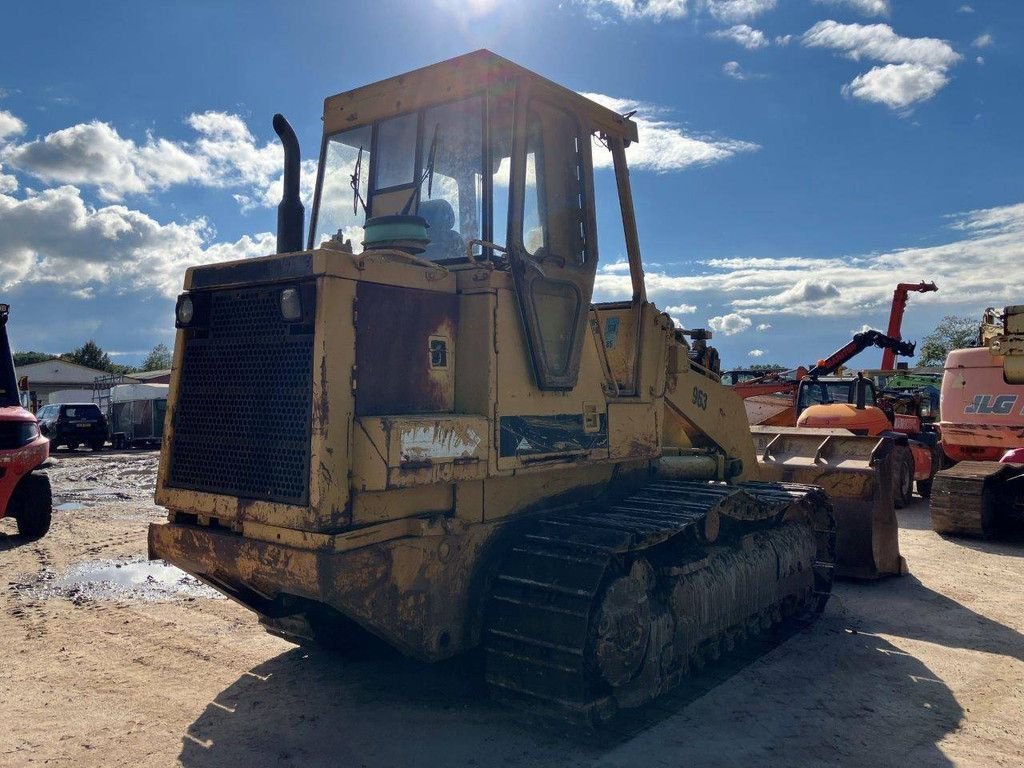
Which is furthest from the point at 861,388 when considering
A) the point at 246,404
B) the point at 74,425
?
the point at 74,425

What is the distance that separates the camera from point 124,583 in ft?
25.5

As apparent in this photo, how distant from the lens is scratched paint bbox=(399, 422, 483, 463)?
3.95 m

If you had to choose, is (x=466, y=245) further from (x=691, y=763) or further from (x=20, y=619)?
(x=20, y=619)

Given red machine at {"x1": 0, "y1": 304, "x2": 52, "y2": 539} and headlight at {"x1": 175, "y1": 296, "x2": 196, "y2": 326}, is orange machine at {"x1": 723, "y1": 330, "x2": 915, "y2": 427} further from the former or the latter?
headlight at {"x1": 175, "y1": 296, "x2": 196, "y2": 326}

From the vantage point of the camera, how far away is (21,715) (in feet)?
15.3

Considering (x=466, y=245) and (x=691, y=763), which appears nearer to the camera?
(x=691, y=763)

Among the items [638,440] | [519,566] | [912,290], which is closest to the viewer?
[519,566]

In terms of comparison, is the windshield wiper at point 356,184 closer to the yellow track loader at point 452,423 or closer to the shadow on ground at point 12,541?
the yellow track loader at point 452,423

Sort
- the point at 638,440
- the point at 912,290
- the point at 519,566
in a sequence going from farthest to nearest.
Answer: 1. the point at 912,290
2. the point at 638,440
3. the point at 519,566

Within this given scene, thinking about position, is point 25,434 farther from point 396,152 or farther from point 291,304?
point 291,304

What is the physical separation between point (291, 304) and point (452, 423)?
93cm

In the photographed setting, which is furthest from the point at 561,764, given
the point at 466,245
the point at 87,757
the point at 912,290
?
the point at 912,290

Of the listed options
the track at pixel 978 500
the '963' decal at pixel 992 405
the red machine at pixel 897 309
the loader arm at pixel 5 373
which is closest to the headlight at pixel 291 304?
the loader arm at pixel 5 373

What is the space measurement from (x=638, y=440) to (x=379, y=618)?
2.18 m
